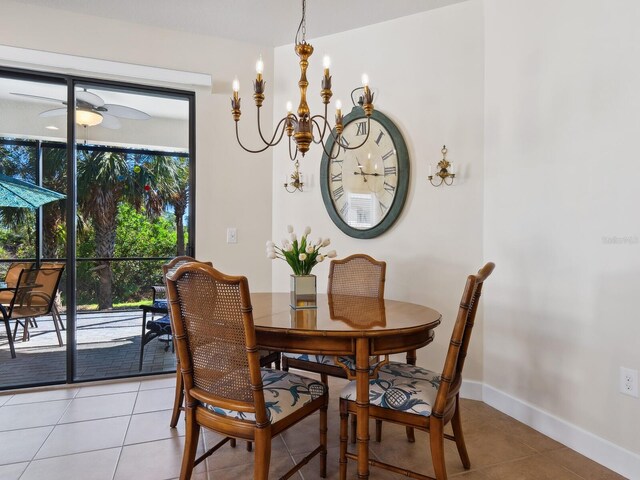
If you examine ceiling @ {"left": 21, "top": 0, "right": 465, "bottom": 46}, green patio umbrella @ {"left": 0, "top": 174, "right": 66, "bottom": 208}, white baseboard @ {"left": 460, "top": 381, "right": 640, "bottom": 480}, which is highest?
ceiling @ {"left": 21, "top": 0, "right": 465, "bottom": 46}

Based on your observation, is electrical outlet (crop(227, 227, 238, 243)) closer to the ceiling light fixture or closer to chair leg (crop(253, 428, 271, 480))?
the ceiling light fixture

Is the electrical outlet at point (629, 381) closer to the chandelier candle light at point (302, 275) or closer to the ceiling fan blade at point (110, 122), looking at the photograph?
the chandelier candle light at point (302, 275)

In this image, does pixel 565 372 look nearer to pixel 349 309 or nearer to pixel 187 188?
pixel 349 309

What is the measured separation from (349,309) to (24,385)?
8.33 ft

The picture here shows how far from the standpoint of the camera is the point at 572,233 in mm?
2016

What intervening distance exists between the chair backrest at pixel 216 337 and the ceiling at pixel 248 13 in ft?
7.38

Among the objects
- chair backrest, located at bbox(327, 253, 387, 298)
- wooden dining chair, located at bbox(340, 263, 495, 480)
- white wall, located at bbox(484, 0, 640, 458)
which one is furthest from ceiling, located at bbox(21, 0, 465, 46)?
wooden dining chair, located at bbox(340, 263, 495, 480)

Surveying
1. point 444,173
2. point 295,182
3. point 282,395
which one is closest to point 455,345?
point 282,395

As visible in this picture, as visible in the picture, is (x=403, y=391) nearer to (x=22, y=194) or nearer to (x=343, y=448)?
(x=343, y=448)

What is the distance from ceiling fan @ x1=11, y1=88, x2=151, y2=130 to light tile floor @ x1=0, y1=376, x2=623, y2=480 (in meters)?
2.09

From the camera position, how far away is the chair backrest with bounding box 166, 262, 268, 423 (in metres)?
1.33

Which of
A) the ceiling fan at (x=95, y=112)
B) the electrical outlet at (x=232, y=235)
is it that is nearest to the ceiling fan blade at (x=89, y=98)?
the ceiling fan at (x=95, y=112)

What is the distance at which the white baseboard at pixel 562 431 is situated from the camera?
69.1 inches

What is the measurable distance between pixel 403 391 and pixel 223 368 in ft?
2.48
